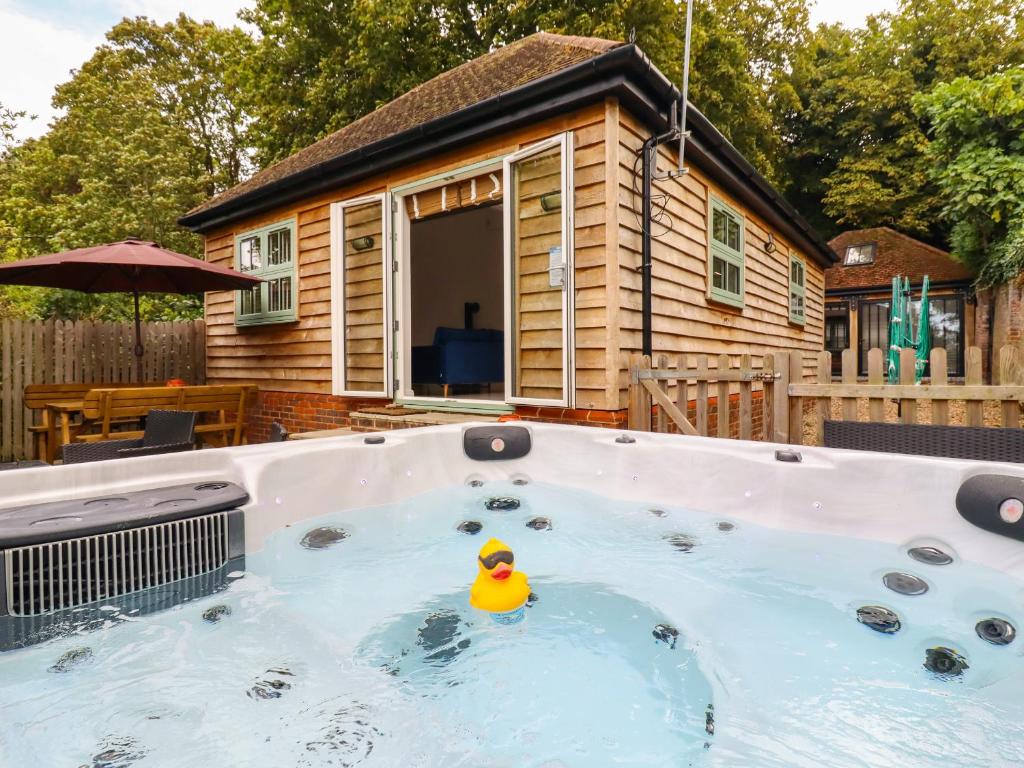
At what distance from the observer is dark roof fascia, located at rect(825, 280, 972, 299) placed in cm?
1405

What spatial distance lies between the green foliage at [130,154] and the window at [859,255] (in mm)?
16285

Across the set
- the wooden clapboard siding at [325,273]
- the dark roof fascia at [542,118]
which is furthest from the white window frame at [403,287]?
the dark roof fascia at [542,118]

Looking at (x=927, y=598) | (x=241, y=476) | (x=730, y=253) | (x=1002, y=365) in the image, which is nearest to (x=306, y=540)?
(x=241, y=476)

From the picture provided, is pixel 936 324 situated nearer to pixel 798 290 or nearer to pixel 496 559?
pixel 798 290

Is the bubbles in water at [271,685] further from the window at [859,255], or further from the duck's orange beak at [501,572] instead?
the window at [859,255]

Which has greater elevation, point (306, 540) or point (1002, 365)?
point (1002, 365)

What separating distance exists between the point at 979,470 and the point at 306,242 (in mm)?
5716

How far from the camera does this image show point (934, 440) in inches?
95.9

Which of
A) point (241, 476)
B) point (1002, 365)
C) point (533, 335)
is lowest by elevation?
point (241, 476)

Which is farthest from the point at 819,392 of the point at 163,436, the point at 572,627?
the point at 163,436

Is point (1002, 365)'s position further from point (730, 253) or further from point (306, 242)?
point (306, 242)

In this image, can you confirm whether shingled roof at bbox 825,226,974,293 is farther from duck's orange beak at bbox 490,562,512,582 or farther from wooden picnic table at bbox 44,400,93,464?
wooden picnic table at bbox 44,400,93,464

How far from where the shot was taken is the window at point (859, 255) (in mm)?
15602

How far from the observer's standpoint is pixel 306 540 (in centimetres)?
223
